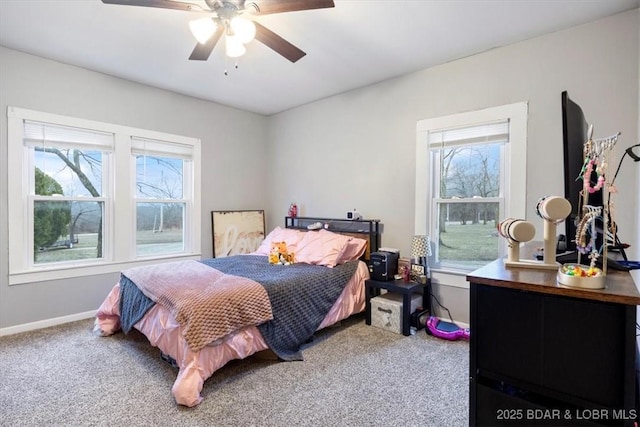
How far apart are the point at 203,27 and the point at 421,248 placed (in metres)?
2.64

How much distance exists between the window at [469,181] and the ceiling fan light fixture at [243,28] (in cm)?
203

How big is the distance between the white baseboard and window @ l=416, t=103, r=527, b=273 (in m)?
3.68

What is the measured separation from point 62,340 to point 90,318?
59 cm

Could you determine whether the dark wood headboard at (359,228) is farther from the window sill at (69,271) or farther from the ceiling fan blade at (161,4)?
the ceiling fan blade at (161,4)

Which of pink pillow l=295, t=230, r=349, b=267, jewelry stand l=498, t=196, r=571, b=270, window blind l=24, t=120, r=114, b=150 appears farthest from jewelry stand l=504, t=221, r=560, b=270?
window blind l=24, t=120, r=114, b=150

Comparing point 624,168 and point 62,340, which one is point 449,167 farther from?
point 62,340

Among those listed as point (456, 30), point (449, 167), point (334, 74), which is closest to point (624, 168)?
point (449, 167)

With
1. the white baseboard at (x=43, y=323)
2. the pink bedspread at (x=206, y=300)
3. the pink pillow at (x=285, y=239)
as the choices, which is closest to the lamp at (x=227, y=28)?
the pink bedspread at (x=206, y=300)

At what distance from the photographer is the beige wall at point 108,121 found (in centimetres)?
304

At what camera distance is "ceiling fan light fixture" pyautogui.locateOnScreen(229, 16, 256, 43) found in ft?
6.58

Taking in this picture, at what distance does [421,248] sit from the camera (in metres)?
3.29

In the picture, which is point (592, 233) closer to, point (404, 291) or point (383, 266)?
point (404, 291)

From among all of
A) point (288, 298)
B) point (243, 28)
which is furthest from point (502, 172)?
point (243, 28)

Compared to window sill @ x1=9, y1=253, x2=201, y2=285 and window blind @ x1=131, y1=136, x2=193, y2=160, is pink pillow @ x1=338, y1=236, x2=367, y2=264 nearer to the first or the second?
window sill @ x1=9, y1=253, x2=201, y2=285
